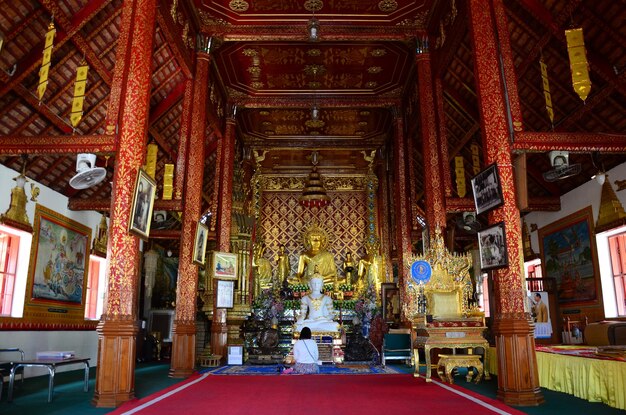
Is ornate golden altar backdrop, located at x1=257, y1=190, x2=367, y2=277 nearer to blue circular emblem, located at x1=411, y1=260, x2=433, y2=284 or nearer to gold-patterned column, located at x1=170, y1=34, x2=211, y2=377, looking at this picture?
gold-patterned column, located at x1=170, y1=34, x2=211, y2=377

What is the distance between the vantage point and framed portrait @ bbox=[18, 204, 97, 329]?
9.60 m

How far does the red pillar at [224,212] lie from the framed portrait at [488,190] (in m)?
6.82

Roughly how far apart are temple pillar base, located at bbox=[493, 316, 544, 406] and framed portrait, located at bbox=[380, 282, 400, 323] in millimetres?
8086

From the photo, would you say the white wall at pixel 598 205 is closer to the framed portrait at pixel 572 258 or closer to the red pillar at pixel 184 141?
the framed portrait at pixel 572 258

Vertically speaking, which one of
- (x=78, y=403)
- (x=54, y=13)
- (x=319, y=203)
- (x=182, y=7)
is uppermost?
(x=182, y=7)

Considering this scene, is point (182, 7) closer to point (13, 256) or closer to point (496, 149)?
point (13, 256)

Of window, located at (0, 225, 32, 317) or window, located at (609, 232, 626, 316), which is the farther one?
window, located at (609, 232, 626, 316)

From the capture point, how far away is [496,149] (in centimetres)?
648

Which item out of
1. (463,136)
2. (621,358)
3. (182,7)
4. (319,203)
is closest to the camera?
(621,358)

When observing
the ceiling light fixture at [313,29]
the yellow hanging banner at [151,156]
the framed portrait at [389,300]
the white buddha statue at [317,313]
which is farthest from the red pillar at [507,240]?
the framed portrait at [389,300]

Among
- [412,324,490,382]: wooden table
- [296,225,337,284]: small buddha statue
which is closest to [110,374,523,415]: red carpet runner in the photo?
[412,324,490,382]: wooden table

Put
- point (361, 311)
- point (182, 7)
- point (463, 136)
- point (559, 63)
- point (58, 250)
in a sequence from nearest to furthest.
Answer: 1. point (559, 63)
2. point (182, 7)
3. point (58, 250)
4. point (463, 136)
5. point (361, 311)

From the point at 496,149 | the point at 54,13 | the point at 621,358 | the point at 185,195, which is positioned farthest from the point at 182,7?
the point at 621,358

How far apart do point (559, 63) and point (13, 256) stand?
415 inches
